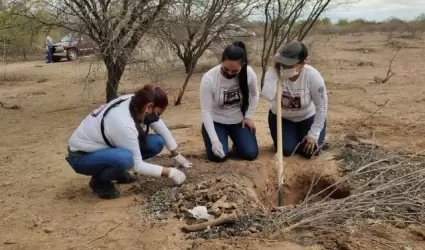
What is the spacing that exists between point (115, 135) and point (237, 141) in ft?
5.16

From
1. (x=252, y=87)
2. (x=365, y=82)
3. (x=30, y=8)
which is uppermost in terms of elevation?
(x=30, y=8)

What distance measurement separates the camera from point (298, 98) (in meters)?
4.93

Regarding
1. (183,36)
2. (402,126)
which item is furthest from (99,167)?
(183,36)

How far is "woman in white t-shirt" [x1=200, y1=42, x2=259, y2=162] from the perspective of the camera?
15.6ft

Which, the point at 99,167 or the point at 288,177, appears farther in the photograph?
the point at 288,177

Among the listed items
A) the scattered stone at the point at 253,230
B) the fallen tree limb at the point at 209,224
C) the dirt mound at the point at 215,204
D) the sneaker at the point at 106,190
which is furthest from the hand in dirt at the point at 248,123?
the scattered stone at the point at 253,230

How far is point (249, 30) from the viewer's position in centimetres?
1279

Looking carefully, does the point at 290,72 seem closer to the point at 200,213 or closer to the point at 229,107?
the point at 229,107

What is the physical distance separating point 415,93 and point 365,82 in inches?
81.4

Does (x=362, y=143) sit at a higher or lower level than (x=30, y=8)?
lower

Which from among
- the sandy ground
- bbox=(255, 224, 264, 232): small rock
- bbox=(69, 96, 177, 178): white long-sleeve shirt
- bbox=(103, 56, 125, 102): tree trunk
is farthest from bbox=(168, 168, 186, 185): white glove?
bbox=(103, 56, 125, 102): tree trunk

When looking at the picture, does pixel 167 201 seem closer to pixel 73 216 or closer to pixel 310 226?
pixel 73 216

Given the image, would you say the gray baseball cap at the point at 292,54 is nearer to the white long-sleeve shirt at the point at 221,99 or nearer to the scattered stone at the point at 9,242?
the white long-sleeve shirt at the point at 221,99

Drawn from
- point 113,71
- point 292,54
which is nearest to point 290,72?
point 292,54
